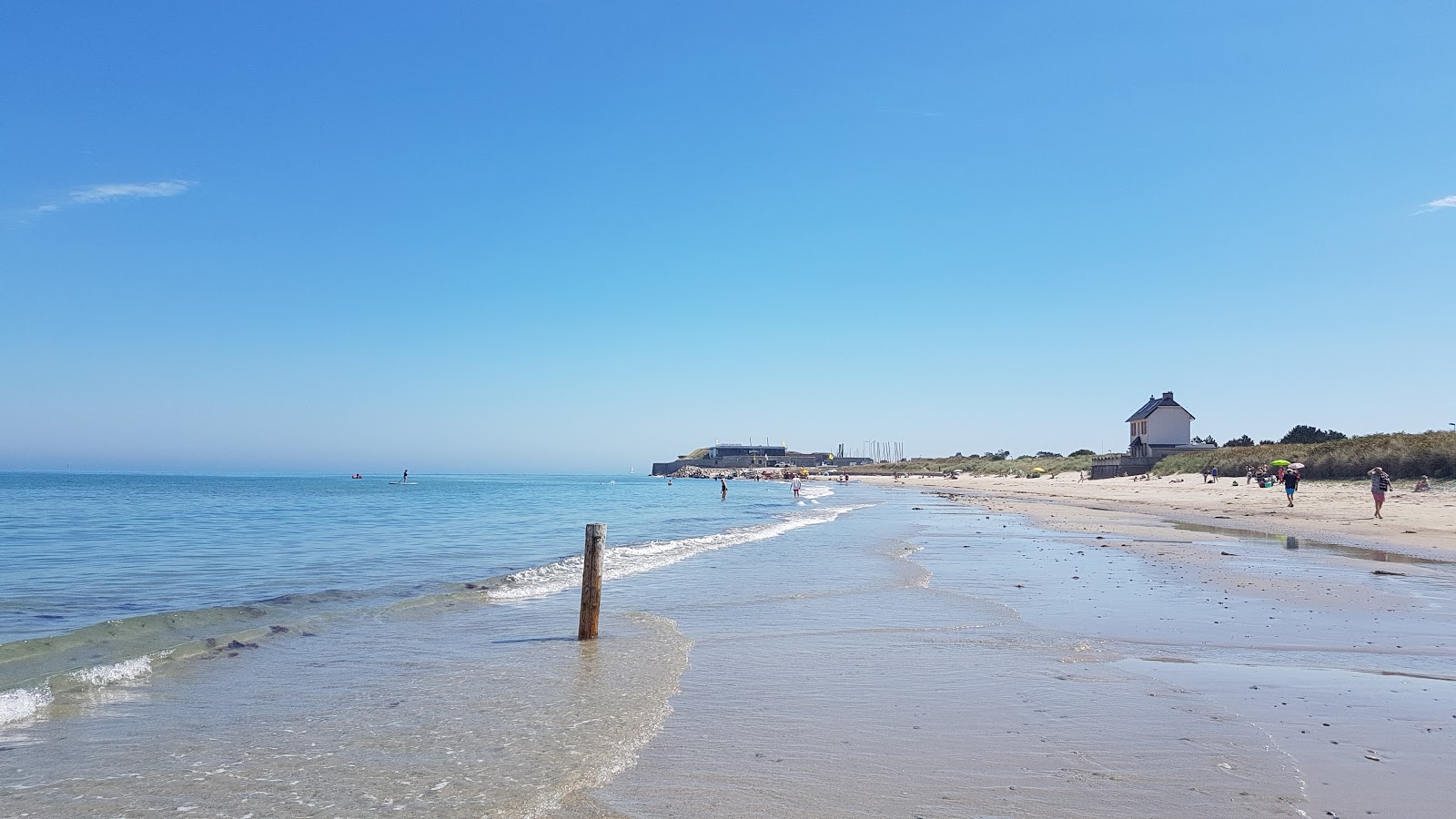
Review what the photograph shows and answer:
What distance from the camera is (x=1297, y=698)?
Result: 277 inches

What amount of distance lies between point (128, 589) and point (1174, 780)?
54.1 feet

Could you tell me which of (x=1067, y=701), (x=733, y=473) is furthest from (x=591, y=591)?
(x=733, y=473)

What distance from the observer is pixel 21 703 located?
Result: 7.52 metres

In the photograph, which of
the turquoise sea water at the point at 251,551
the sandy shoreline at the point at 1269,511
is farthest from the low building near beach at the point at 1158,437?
the turquoise sea water at the point at 251,551

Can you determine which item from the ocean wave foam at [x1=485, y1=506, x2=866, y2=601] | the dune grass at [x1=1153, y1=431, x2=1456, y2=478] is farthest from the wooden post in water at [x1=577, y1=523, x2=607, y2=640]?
the dune grass at [x1=1153, y1=431, x2=1456, y2=478]

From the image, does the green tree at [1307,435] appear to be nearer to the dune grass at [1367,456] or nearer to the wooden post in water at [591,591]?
the dune grass at [1367,456]

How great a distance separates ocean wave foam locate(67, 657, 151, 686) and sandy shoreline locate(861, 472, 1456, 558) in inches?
914

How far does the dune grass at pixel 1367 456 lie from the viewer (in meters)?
34.4

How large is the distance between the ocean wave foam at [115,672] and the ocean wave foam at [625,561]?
5949mm

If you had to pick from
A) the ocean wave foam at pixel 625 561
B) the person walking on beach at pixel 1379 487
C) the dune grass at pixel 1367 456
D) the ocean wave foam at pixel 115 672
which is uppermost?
the dune grass at pixel 1367 456

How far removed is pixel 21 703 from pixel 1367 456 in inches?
1825

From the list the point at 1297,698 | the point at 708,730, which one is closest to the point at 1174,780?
the point at 1297,698

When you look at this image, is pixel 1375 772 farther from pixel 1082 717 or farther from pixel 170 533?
pixel 170 533

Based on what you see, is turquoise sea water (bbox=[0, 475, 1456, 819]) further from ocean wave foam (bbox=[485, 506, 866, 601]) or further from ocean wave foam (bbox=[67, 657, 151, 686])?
ocean wave foam (bbox=[485, 506, 866, 601])
